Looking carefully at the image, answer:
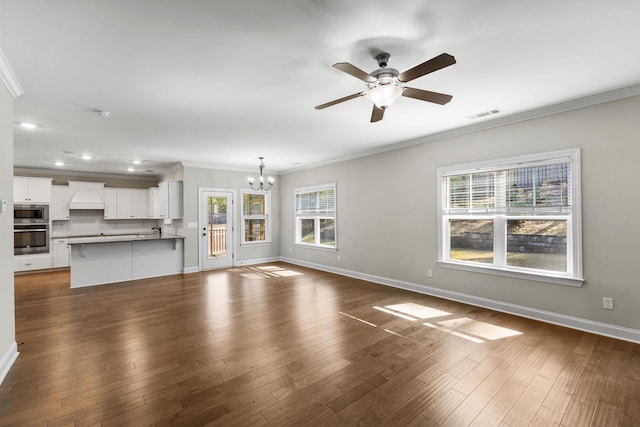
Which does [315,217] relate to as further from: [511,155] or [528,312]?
[528,312]

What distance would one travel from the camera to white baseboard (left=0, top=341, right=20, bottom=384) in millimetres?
2431

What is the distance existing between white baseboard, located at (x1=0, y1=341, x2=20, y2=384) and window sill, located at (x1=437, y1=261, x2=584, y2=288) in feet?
17.1

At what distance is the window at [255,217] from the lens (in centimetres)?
784

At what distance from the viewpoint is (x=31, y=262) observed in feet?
22.8

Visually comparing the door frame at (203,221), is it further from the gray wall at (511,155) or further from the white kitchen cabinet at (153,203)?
the gray wall at (511,155)

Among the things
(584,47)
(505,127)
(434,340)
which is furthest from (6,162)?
(505,127)

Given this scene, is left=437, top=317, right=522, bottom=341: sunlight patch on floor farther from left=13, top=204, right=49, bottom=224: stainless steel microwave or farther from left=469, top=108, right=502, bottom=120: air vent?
left=13, top=204, right=49, bottom=224: stainless steel microwave

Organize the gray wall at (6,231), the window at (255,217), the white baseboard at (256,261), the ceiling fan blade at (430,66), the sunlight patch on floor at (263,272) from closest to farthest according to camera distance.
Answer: the ceiling fan blade at (430,66)
the gray wall at (6,231)
the sunlight patch on floor at (263,272)
the white baseboard at (256,261)
the window at (255,217)

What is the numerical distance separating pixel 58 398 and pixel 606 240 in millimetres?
5397

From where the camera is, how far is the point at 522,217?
384 centimetres

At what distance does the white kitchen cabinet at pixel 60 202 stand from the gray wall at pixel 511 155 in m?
Answer: 7.07

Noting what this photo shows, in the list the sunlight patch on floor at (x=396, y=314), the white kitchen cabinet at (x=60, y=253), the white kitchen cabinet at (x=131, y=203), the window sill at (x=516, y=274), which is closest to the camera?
the window sill at (x=516, y=274)

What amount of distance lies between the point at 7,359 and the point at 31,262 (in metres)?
6.09

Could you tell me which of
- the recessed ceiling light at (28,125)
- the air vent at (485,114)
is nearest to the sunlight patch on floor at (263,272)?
the recessed ceiling light at (28,125)
